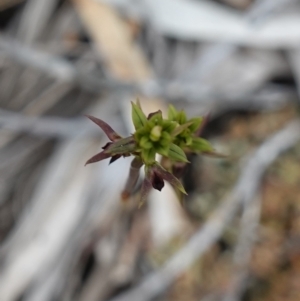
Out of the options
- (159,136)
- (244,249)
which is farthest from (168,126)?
(244,249)

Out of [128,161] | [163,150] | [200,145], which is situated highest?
[163,150]

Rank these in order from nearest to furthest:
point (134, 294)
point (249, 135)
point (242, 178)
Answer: point (134, 294) → point (242, 178) → point (249, 135)

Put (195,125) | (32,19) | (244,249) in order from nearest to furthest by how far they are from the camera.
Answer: (195,125) < (244,249) < (32,19)

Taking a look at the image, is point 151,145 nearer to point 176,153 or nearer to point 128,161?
point 176,153

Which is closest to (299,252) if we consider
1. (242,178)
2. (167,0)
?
(242,178)

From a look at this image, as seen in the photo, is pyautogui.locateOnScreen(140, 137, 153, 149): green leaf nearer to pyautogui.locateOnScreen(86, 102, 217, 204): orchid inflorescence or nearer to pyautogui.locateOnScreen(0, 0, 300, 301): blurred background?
pyautogui.locateOnScreen(86, 102, 217, 204): orchid inflorescence

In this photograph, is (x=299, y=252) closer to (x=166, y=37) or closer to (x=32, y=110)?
(x=166, y=37)

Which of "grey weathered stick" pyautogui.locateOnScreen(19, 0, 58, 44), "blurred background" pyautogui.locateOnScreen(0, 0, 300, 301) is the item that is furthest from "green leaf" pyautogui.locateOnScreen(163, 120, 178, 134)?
"grey weathered stick" pyautogui.locateOnScreen(19, 0, 58, 44)
